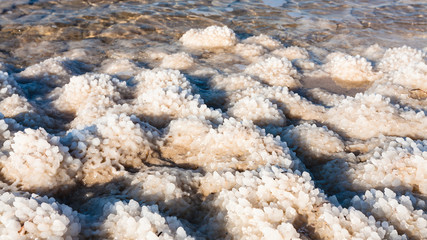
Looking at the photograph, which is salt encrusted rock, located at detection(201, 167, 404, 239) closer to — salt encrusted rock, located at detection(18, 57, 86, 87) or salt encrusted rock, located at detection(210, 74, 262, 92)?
salt encrusted rock, located at detection(210, 74, 262, 92)

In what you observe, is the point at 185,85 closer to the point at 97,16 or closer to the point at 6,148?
the point at 6,148

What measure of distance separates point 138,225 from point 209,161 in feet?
4.10

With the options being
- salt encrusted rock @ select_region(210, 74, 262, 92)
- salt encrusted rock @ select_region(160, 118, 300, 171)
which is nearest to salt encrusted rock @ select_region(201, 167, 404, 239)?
salt encrusted rock @ select_region(160, 118, 300, 171)

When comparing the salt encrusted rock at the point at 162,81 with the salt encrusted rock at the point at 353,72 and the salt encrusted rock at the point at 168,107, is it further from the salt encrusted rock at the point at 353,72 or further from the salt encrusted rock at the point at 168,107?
the salt encrusted rock at the point at 353,72

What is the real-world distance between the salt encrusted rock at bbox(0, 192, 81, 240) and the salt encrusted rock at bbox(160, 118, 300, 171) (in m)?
1.48

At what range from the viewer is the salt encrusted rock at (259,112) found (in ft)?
14.6

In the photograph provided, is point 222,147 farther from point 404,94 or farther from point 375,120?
point 404,94

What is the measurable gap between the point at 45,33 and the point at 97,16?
1775mm

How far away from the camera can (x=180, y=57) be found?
7023 millimetres

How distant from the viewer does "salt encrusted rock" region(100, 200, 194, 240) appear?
84.9 inches

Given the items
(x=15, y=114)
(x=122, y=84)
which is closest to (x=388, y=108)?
(x=122, y=84)

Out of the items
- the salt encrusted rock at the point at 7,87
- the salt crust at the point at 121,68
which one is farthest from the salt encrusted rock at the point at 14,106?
the salt crust at the point at 121,68

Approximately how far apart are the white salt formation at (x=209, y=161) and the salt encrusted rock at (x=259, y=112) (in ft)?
0.07

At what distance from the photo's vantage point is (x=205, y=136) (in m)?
3.58
